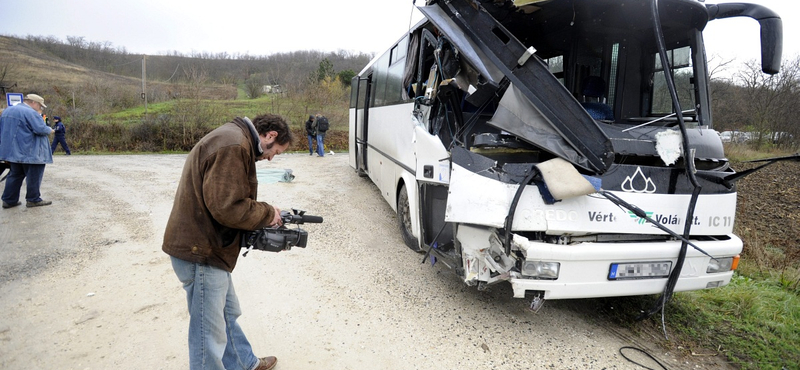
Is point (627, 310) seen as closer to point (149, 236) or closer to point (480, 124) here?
point (480, 124)

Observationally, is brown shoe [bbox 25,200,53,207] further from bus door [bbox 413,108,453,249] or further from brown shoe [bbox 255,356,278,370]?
bus door [bbox 413,108,453,249]

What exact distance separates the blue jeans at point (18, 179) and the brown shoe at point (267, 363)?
22.4 feet

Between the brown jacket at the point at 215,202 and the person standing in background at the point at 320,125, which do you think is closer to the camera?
the brown jacket at the point at 215,202

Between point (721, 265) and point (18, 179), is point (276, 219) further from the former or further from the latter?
point (18, 179)

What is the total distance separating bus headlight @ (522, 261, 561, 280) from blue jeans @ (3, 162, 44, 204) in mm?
8230

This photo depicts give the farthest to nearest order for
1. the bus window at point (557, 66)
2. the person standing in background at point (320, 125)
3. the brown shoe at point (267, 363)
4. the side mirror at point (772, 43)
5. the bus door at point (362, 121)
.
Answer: the person standing in background at point (320, 125) < the bus door at point (362, 121) < the bus window at point (557, 66) < the side mirror at point (772, 43) < the brown shoe at point (267, 363)

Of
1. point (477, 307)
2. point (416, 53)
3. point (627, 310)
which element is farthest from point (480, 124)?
point (627, 310)

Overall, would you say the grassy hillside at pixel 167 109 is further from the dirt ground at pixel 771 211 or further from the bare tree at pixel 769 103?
the bare tree at pixel 769 103

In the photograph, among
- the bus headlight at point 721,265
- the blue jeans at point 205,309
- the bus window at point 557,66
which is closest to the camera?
the blue jeans at point 205,309

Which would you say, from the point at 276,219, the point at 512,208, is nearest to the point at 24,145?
the point at 276,219

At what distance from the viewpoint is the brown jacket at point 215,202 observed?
2236 mm

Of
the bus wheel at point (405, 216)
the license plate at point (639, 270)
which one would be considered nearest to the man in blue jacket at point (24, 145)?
the bus wheel at point (405, 216)

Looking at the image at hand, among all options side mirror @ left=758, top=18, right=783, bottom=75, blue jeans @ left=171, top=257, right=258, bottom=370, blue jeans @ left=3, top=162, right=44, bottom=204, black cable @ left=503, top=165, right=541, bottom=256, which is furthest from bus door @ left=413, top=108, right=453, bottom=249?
blue jeans @ left=3, top=162, right=44, bottom=204

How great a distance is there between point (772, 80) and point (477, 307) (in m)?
27.6
